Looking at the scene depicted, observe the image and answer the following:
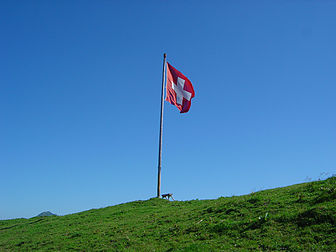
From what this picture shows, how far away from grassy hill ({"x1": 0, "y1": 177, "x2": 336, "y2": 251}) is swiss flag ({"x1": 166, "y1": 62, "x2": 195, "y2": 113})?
1216 centimetres

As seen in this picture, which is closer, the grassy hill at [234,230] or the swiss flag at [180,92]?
the grassy hill at [234,230]

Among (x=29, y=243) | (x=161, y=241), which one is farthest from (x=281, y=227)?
(x=29, y=243)

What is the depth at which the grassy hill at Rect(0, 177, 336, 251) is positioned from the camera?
9.78m

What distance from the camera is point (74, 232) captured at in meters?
17.5

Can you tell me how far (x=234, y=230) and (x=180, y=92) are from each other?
707 inches

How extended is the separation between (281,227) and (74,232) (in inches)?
457

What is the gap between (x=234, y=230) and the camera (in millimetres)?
11484

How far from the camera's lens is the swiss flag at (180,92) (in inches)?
1095

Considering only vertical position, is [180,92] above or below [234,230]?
above

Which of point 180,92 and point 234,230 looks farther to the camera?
point 180,92

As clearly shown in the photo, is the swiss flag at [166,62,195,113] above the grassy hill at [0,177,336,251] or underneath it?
above

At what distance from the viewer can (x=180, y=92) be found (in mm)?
28062

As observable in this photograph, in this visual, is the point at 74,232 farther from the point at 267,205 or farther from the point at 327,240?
the point at 327,240

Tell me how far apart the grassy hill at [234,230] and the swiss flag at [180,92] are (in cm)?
1216
